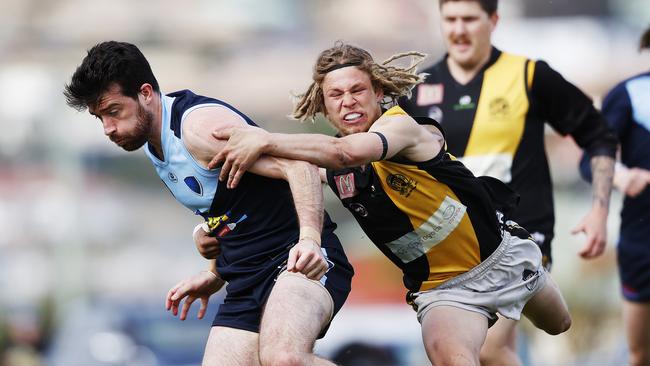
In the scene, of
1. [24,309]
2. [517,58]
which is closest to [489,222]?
[517,58]

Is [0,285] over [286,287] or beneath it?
beneath

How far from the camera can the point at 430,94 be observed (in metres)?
6.43

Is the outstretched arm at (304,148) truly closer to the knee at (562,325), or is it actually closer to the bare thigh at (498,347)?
the knee at (562,325)

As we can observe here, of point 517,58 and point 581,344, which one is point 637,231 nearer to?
point 517,58

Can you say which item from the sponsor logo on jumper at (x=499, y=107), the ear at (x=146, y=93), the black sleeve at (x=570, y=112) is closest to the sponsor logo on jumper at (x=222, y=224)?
the ear at (x=146, y=93)

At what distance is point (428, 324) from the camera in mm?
5070

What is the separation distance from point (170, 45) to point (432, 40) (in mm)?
3177

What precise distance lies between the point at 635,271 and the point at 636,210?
0.38 metres

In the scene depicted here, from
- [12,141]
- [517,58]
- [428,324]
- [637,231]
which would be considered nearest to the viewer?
[428,324]

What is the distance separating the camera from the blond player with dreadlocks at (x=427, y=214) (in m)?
4.96

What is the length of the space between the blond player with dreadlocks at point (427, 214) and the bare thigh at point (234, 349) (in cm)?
73

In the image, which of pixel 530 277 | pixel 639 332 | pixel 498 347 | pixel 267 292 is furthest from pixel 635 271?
pixel 267 292

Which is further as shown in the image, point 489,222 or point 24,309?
point 24,309

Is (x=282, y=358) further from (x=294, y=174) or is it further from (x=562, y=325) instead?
(x=562, y=325)
